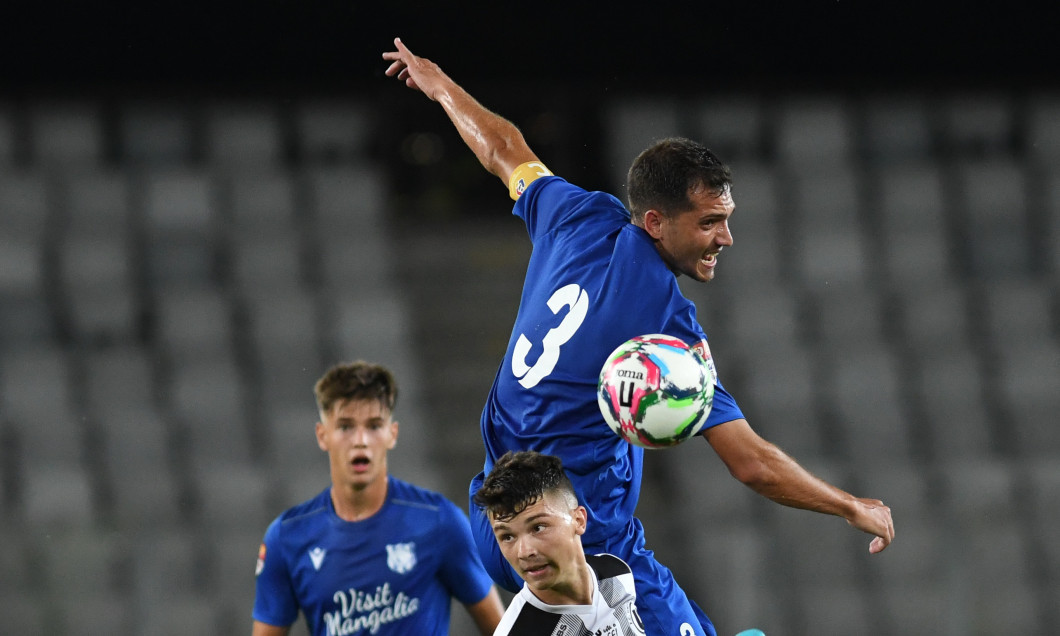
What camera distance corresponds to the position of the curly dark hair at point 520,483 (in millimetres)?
3125

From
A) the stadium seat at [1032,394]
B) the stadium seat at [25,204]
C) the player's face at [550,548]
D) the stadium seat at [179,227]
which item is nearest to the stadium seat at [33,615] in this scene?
the stadium seat at [179,227]

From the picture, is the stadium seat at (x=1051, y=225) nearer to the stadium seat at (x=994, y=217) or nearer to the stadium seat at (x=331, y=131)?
the stadium seat at (x=994, y=217)

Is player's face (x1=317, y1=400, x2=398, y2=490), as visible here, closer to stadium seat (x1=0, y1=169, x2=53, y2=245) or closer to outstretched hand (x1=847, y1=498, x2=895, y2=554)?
outstretched hand (x1=847, y1=498, x2=895, y2=554)

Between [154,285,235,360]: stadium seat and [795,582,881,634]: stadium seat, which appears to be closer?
[795,582,881,634]: stadium seat

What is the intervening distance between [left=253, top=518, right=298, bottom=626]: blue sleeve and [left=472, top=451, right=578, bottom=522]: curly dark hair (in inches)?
64.2

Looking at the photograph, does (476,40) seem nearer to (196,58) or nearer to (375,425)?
(196,58)

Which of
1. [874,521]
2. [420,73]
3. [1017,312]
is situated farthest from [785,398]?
[874,521]

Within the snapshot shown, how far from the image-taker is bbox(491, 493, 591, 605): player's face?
3125 millimetres

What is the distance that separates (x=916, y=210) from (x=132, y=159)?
646 centimetres

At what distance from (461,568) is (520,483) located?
158 cm

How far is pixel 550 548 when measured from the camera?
10.3 feet

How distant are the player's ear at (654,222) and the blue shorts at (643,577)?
2.90ft

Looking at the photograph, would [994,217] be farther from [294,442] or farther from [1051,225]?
[294,442]

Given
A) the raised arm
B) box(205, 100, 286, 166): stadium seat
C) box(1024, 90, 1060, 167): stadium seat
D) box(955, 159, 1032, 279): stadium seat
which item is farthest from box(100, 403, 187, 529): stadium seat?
box(1024, 90, 1060, 167): stadium seat
